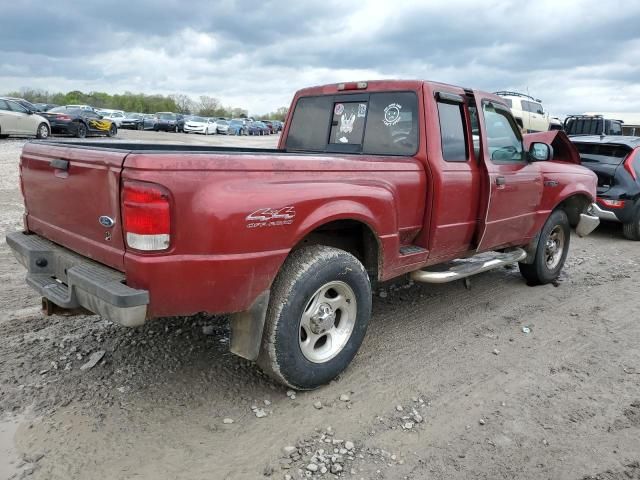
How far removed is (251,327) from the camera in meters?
2.94

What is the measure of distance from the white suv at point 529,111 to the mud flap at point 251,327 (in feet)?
71.9

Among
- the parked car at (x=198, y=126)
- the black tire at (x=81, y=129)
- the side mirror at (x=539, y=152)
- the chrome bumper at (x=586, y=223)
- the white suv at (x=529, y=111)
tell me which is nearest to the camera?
the side mirror at (x=539, y=152)

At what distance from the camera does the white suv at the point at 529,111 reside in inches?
895

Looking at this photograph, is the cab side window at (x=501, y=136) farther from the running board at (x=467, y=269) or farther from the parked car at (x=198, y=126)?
the parked car at (x=198, y=126)

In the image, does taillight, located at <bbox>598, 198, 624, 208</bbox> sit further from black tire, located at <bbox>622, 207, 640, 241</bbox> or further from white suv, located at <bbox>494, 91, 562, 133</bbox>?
white suv, located at <bbox>494, 91, 562, 133</bbox>

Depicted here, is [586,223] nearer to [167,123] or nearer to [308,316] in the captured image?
[308,316]

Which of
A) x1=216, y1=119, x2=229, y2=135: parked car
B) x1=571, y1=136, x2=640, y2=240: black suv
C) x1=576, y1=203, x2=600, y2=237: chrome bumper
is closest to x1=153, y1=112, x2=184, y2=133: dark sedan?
x1=216, y1=119, x2=229, y2=135: parked car

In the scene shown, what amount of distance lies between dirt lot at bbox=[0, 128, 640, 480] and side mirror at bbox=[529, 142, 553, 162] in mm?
1535

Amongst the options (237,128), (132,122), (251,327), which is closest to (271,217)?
(251,327)

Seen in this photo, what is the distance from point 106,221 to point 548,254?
485cm

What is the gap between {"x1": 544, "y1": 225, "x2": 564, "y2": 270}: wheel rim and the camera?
5.75 meters

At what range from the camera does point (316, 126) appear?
Result: 4.73m

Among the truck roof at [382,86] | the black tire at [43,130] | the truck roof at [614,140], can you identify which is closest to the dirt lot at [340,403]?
the truck roof at [382,86]

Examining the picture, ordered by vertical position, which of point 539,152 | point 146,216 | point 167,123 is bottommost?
point 146,216
